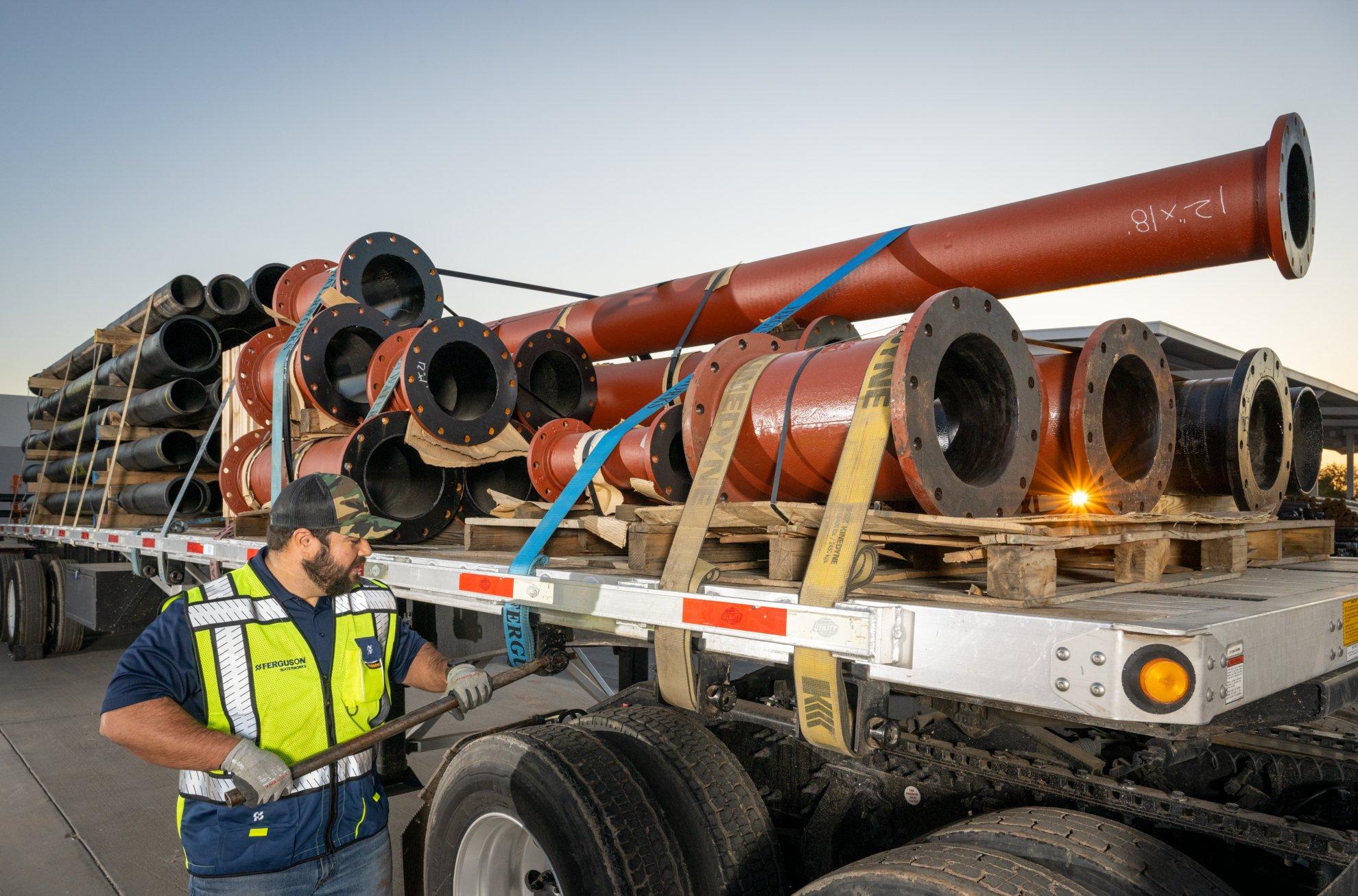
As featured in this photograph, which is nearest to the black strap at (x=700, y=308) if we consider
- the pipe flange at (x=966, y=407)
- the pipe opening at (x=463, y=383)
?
the pipe opening at (x=463, y=383)

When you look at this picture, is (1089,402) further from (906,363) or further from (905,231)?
(905,231)

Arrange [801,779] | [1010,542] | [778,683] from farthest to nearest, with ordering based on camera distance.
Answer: [778,683] → [801,779] → [1010,542]

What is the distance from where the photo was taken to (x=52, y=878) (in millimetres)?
4004

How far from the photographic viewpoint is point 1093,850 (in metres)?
1.74

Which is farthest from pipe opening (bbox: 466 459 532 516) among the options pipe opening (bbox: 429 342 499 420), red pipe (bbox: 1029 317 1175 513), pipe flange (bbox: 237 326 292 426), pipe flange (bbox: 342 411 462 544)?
red pipe (bbox: 1029 317 1175 513)

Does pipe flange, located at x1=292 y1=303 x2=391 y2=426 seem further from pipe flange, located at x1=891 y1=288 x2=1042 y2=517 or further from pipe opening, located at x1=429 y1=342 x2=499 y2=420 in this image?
pipe flange, located at x1=891 y1=288 x2=1042 y2=517

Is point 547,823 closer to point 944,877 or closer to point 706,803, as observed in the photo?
point 706,803

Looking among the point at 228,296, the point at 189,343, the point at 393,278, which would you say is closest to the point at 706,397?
the point at 393,278

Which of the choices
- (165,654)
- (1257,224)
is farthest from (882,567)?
(165,654)

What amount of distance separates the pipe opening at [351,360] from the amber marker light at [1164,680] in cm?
383

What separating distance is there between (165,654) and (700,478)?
4.49ft

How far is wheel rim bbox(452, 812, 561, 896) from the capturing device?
267 cm

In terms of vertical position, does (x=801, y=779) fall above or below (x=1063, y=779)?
below

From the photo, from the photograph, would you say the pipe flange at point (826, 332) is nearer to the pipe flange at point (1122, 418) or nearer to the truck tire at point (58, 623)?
the pipe flange at point (1122, 418)
